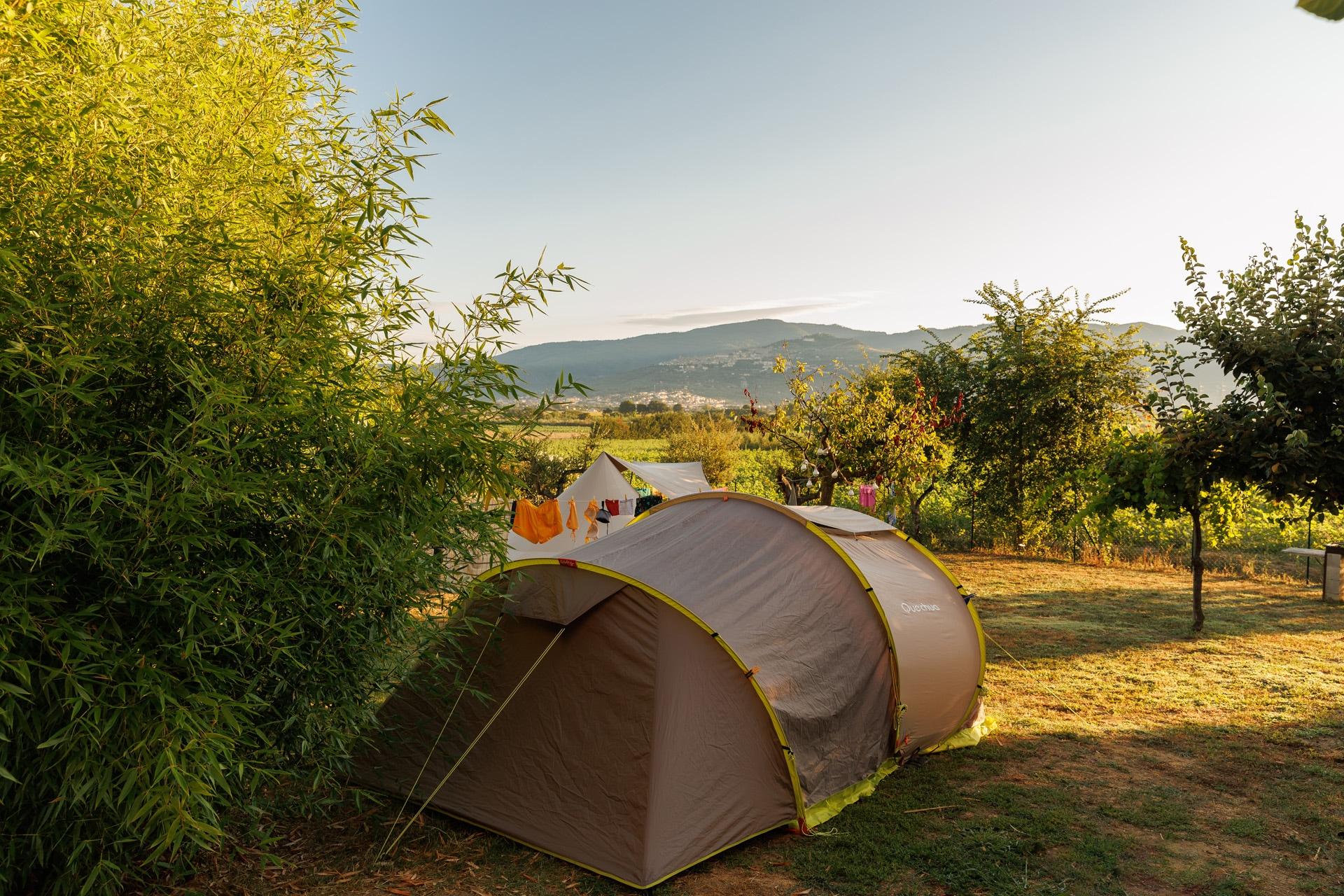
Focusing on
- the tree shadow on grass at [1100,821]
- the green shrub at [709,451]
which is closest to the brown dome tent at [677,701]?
the tree shadow on grass at [1100,821]

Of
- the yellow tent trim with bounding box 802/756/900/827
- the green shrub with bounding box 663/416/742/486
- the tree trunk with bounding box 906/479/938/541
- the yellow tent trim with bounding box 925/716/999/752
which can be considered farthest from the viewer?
the green shrub with bounding box 663/416/742/486

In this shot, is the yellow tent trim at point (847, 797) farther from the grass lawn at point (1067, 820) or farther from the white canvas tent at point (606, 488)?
the white canvas tent at point (606, 488)

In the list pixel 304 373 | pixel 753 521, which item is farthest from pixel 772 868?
pixel 304 373

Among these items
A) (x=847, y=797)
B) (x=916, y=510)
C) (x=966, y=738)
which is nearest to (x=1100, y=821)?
(x=966, y=738)

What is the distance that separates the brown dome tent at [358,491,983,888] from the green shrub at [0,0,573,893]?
3.29ft

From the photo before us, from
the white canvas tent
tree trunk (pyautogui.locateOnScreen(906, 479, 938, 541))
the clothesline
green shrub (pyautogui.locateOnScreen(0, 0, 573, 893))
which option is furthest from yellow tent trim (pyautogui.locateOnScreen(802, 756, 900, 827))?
tree trunk (pyautogui.locateOnScreen(906, 479, 938, 541))

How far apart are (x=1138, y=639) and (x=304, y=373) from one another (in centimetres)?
972

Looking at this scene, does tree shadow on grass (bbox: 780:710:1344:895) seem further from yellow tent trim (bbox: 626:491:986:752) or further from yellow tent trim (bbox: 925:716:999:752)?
yellow tent trim (bbox: 626:491:986:752)

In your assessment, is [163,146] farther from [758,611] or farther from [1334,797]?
A: [1334,797]

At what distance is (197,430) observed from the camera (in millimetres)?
3566

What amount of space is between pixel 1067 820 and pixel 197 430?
5.32 metres

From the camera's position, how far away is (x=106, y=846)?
3713 mm

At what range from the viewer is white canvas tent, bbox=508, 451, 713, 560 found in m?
13.1

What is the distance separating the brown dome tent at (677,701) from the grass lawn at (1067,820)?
195 mm
